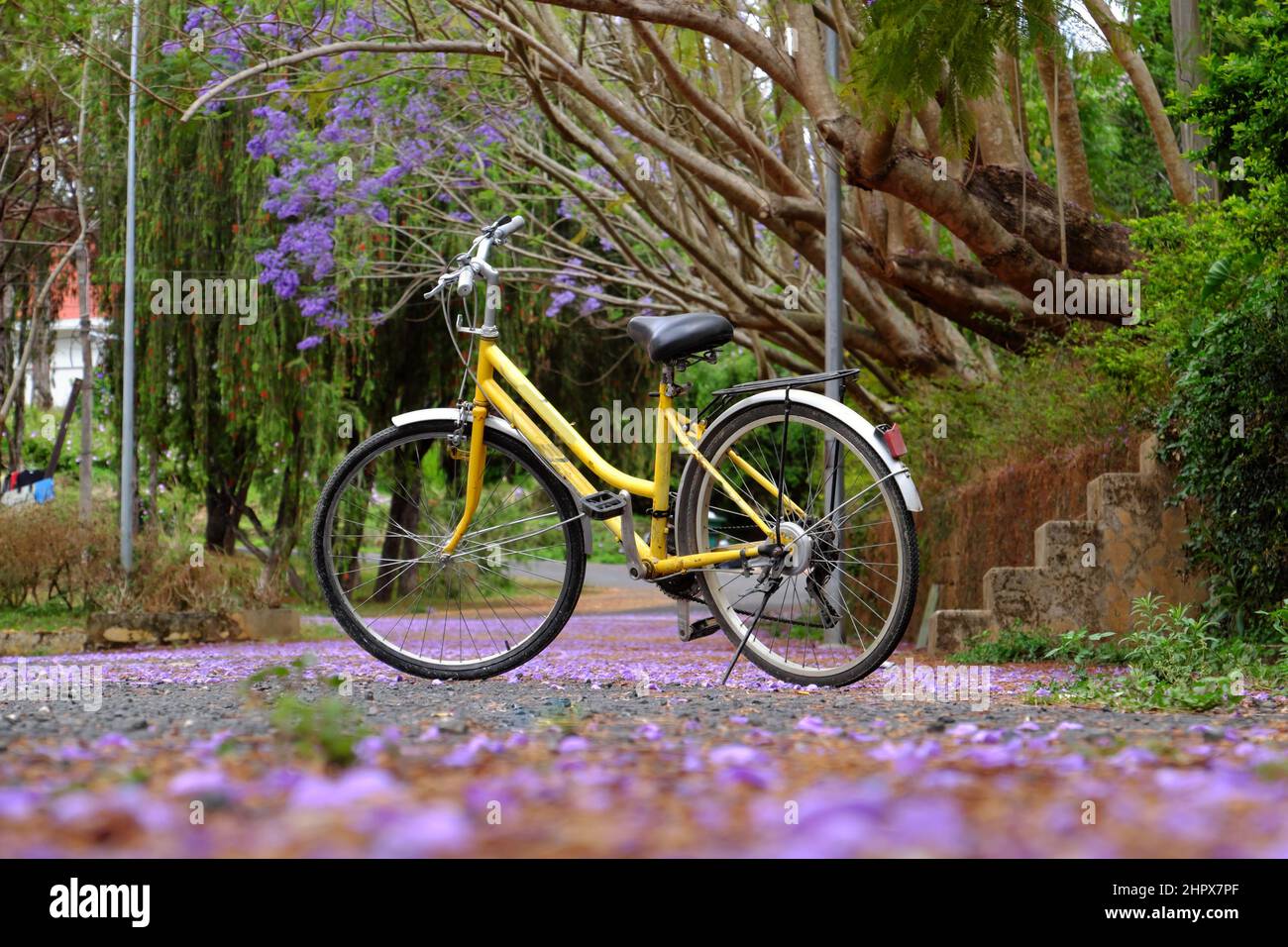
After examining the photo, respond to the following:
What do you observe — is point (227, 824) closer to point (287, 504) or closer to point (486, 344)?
point (486, 344)

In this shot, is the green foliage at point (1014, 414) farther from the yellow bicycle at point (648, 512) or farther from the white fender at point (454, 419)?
the white fender at point (454, 419)

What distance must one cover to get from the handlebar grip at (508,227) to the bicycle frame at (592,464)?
1.43 ft

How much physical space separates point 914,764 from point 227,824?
1.29 metres

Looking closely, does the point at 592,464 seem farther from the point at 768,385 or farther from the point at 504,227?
the point at 504,227

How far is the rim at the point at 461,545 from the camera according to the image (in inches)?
212

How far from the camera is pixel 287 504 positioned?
Answer: 19.3 metres

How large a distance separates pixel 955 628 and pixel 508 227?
4.89 meters

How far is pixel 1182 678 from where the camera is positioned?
4.95 m

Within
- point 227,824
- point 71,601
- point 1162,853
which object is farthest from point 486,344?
point 71,601

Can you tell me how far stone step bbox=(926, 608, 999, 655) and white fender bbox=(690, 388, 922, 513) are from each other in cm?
426

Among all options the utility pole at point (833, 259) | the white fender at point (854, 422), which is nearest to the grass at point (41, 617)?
the utility pole at point (833, 259)

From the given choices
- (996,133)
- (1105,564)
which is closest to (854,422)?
(1105,564)
